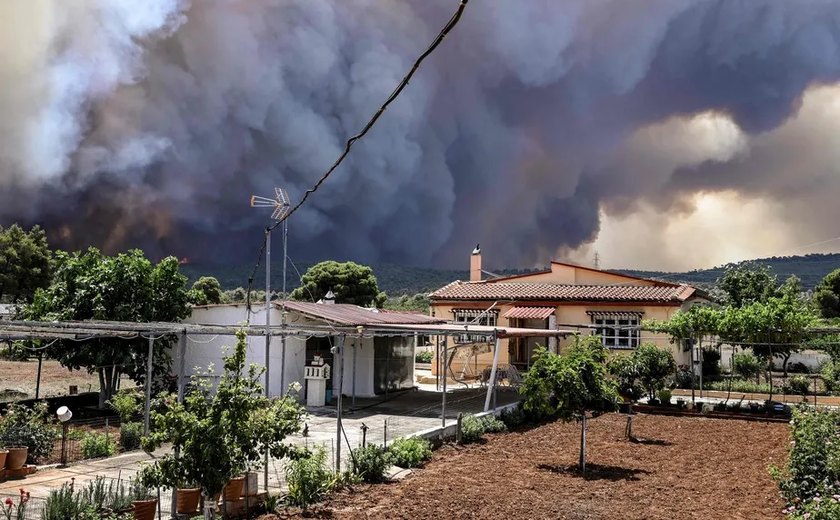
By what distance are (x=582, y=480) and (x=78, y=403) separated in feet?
48.7

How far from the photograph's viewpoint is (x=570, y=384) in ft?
44.4

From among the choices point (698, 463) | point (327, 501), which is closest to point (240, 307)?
point (327, 501)

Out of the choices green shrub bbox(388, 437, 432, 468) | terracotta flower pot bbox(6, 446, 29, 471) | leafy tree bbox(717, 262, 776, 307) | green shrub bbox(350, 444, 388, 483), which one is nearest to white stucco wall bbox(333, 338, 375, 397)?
green shrub bbox(388, 437, 432, 468)

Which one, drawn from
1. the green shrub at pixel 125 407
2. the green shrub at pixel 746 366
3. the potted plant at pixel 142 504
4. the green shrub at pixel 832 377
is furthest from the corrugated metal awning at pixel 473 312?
the potted plant at pixel 142 504

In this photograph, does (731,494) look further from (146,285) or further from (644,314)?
(644,314)

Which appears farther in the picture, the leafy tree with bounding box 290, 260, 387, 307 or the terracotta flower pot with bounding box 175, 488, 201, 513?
the leafy tree with bounding box 290, 260, 387, 307

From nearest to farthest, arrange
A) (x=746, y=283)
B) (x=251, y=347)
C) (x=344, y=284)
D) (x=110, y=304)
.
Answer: (x=110, y=304) < (x=251, y=347) < (x=746, y=283) < (x=344, y=284)

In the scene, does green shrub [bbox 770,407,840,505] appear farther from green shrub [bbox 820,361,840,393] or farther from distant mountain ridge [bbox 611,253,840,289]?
distant mountain ridge [bbox 611,253,840,289]

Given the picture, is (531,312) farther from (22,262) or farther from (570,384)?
(22,262)

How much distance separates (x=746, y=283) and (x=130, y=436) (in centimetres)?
4142

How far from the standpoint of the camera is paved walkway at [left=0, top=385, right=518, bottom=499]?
35.4 feet

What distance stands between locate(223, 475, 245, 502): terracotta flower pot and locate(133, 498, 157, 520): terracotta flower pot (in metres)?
1.05

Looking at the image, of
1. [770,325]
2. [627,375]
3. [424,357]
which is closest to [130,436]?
[627,375]

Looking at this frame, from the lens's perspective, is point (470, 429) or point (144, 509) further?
point (470, 429)
